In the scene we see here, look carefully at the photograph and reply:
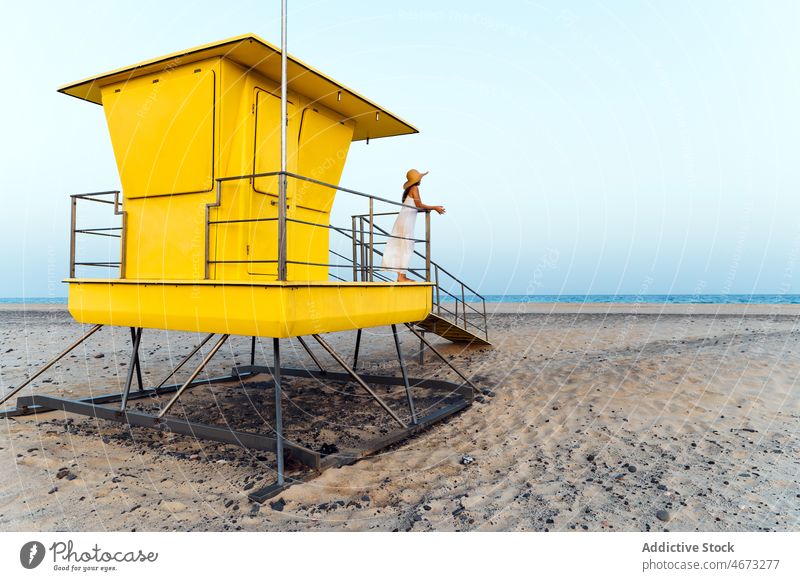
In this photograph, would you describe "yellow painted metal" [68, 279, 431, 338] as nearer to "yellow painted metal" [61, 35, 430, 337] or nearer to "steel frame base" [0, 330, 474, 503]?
"yellow painted metal" [61, 35, 430, 337]

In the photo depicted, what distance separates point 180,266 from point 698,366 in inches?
352

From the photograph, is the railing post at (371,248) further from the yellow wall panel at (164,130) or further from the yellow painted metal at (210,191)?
the yellow wall panel at (164,130)

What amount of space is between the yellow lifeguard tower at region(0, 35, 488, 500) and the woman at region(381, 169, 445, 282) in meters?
0.60

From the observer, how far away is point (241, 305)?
15.0ft

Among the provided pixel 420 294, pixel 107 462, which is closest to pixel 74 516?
pixel 107 462

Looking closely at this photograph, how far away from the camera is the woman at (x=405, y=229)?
7.01 metres

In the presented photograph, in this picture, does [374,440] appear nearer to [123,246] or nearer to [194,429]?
[194,429]

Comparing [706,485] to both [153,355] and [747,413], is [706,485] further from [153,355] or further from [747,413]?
[153,355]

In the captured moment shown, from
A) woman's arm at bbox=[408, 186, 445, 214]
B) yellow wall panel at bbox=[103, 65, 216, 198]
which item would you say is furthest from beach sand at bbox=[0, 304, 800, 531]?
yellow wall panel at bbox=[103, 65, 216, 198]

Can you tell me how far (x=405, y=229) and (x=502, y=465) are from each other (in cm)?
341

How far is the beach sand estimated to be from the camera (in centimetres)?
408

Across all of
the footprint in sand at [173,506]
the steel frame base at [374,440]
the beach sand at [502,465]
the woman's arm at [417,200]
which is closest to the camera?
the beach sand at [502,465]

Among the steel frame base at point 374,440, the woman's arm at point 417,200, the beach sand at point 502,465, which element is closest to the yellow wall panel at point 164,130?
the woman's arm at point 417,200

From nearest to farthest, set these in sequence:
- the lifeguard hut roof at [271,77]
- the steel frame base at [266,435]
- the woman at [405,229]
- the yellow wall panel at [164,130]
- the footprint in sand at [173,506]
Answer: the footprint in sand at [173,506]
the steel frame base at [266,435]
the lifeguard hut roof at [271,77]
the yellow wall panel at [164,130]
the woman at [405,229]
